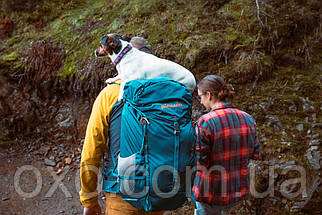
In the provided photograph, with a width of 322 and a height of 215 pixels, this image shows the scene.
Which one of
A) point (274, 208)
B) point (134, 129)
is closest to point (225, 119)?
point (134, 129)

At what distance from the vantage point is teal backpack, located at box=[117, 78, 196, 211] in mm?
1594

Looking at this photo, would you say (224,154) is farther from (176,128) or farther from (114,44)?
(114,44)

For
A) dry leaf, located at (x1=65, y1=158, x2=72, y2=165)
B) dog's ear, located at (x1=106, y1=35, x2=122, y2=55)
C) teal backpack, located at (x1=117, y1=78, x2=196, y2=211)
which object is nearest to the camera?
teal backpack, located at (x1=117, y1=78, x2=196, y2=211)

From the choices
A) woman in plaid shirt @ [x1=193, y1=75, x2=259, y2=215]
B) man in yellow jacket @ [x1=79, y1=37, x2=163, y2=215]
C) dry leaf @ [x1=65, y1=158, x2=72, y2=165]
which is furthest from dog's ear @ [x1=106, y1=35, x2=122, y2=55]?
dry leaf @ [x1=65, y1=158, x2=72, y2=165]

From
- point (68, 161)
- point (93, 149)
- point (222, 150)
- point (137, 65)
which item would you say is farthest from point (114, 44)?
point (68, 161)

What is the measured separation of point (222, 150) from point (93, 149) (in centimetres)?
119

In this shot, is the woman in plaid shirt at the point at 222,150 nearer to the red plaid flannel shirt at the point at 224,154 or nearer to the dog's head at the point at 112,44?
the red plaid flannel shirt at the point at 224,154

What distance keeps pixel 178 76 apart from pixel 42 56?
5.34 meters

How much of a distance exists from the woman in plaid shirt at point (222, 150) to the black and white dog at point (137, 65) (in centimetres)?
56

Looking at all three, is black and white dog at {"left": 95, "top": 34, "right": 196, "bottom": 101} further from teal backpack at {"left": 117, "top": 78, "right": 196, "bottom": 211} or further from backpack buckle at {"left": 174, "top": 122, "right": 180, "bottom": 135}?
backpack buckle at {"left": 174, "top": 122, "right": 180, "bottom": 135}

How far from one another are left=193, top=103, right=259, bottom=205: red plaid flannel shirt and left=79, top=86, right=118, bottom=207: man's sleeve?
0.88m

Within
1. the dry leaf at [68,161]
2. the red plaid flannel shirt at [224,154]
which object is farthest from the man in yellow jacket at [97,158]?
the dry leaf at [68,161]

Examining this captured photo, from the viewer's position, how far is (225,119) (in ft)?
7.30

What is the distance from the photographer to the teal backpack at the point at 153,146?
1594 mm
